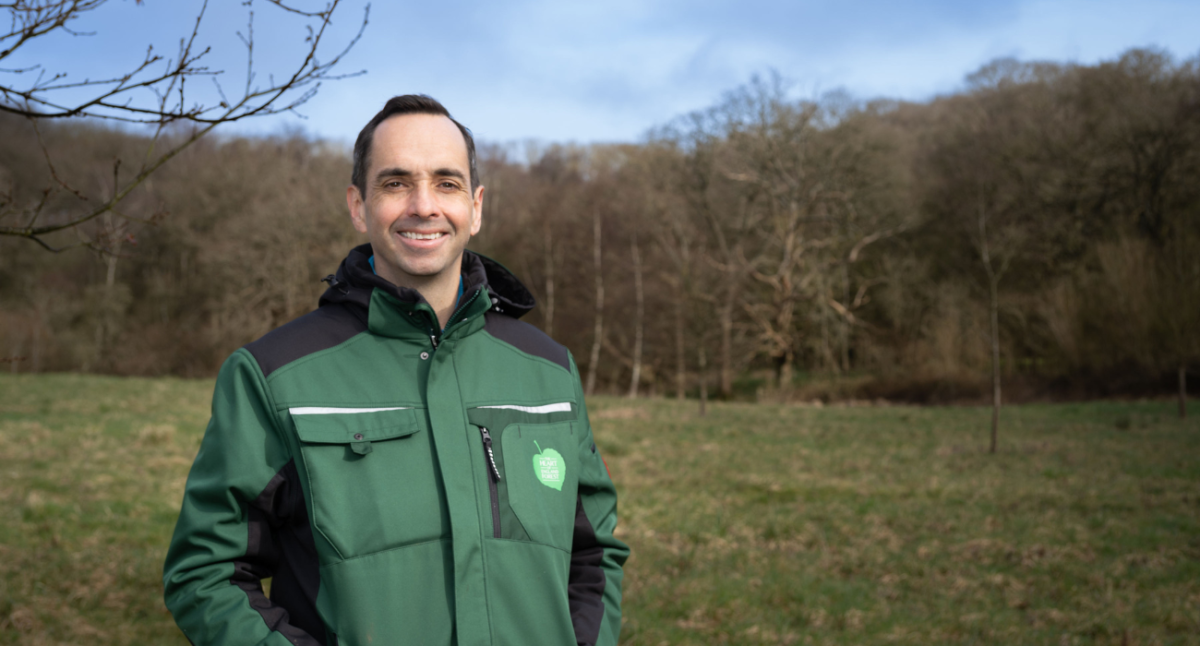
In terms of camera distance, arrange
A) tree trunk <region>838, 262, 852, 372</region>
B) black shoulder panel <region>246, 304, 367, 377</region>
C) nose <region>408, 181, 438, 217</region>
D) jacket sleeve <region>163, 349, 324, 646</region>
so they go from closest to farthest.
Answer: jacket sleeve <region>163, 349, 324, 646</region> < black shoulder panel <region>246, 304, 367, 377</region> < nose <region>408, 181, 438, 217</region> < tree trunk <region>838, 262, 852, 372</region>

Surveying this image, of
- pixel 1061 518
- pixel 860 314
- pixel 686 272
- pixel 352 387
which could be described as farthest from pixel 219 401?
pixel 860 314

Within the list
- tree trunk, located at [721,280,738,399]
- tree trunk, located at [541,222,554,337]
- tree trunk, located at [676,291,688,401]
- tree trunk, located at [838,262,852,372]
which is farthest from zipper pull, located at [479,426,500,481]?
tree trunk, located at [838,262,852,372]

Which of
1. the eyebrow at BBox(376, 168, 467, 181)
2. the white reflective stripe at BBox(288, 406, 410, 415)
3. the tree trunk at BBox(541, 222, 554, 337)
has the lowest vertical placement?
the white reflective stripe at BBox(288, 406, 410, 415)

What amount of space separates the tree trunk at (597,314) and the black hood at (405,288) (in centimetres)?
Answer: 3210

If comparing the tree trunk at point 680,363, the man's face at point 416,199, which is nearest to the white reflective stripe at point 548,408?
the man's face at point 416,199

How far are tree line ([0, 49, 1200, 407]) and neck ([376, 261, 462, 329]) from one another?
2339cm

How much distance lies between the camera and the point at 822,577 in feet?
23.7

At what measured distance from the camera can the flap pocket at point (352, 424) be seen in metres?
1.77

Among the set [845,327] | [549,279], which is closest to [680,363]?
[549,279]

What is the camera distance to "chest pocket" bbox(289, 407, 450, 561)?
5.69ft

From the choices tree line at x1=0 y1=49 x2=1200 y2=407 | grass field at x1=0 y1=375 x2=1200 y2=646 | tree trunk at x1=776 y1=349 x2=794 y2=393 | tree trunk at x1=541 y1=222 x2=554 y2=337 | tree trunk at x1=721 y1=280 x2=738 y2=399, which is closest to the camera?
grass field at x1=0 y1=375 x2=1200 y2=646

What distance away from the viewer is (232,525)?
1.75 m

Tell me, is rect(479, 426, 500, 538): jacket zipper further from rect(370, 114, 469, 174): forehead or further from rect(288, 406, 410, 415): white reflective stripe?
rect(370, 114, 469, 174): forehead

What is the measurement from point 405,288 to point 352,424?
354mm
